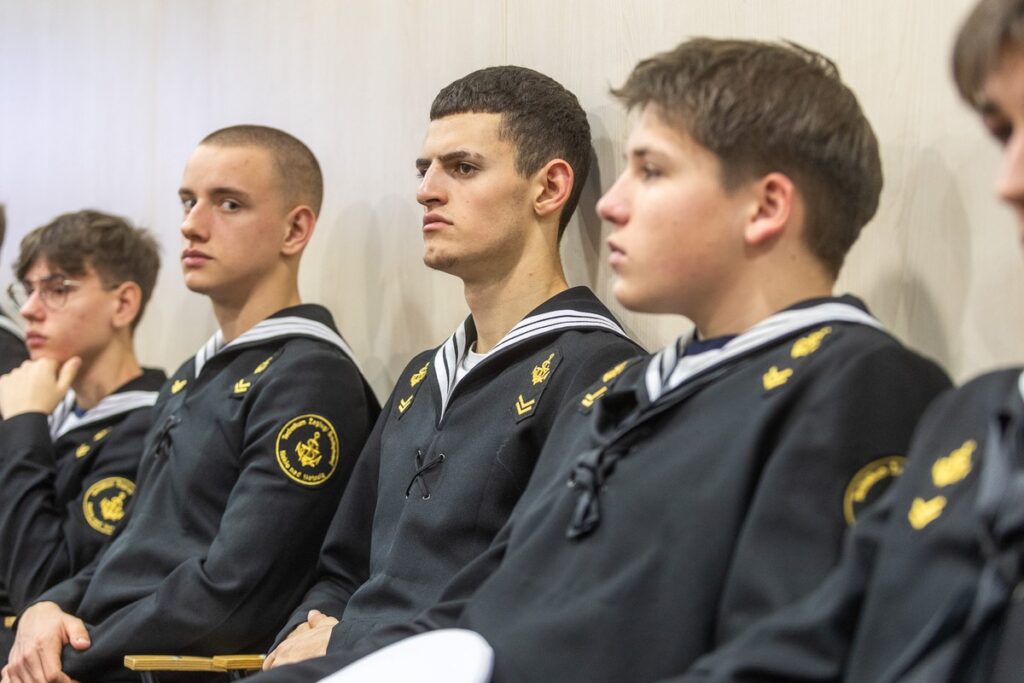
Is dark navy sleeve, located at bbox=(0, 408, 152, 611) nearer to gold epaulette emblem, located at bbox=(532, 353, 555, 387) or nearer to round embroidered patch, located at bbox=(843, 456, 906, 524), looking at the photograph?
gold epaulette emblem, located at bbox=(532, 353, 555, 387)

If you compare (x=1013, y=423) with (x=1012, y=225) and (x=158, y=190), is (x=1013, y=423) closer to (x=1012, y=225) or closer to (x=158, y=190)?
(x=1012, y=225)

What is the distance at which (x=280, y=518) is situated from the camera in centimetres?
306

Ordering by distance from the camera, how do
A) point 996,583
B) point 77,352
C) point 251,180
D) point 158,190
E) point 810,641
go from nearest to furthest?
point 996,583 < point 810,641 < point 251,180 < point 77,352 < point 158,190

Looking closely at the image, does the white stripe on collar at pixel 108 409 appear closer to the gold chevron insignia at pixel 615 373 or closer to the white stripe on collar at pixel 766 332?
the gold chevron insignia at pixel 615 373

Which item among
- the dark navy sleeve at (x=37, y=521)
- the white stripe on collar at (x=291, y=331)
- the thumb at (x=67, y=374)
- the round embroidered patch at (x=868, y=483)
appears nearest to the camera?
the round embroidered patch at (x=868, y=483)

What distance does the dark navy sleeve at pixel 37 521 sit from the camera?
351 cm

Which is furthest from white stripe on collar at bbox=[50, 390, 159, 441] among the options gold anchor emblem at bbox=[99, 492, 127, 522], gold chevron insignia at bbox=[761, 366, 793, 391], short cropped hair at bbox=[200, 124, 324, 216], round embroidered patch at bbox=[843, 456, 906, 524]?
round embroidered patch at bbox=[843, 456, 906, 524]

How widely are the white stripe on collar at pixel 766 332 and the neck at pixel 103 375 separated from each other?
7.45 feet

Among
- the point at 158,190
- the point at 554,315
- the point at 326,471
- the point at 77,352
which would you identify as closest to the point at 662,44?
the point at 554,315

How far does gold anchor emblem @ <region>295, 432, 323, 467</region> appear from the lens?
3117 millimetres

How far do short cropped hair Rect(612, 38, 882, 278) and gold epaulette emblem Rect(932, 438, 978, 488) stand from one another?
1.71 feet

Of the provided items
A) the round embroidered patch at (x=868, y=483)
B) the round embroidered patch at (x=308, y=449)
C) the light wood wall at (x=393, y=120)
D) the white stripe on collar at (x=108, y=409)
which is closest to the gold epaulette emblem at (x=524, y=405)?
the light wood wall at (x=393, y=120)

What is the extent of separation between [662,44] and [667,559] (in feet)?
4.41

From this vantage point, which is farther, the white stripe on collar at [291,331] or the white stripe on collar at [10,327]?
the white stripe on collar at [10,327]
